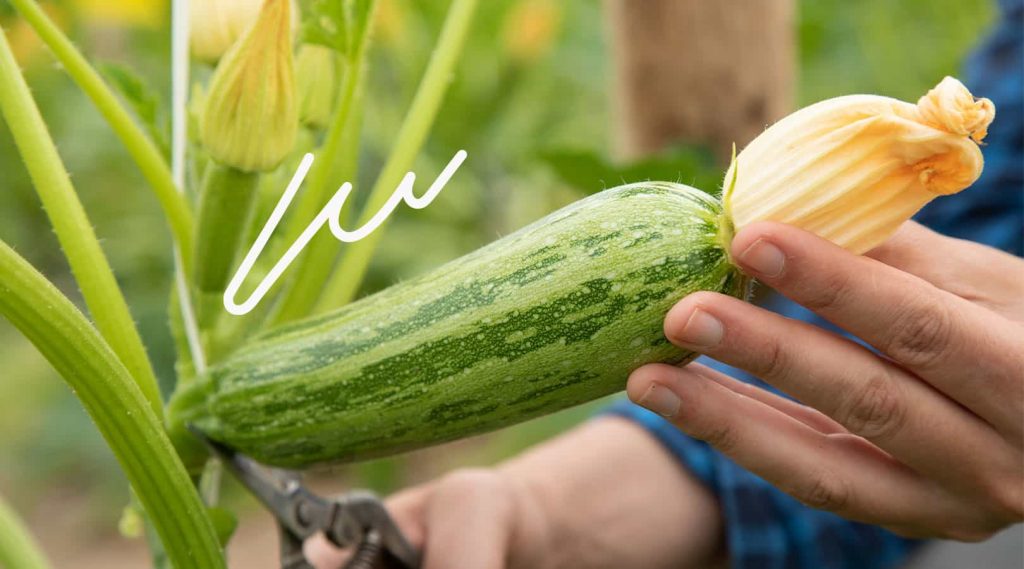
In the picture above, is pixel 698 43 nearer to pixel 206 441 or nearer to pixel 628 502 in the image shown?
pixel 628 502

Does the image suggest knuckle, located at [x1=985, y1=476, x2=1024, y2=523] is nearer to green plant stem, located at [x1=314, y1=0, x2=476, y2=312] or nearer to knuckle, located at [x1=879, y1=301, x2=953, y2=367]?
knuckle, located at [x1=879, y1=301, x2=953, y2=367]

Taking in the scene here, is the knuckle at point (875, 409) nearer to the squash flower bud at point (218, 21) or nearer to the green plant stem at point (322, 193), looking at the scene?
the green plant stem at point (322, 193)

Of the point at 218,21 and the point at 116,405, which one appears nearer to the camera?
the point at 116,405

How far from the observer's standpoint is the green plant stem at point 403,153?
36.0 inches

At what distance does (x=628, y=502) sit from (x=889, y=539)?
0.35 m

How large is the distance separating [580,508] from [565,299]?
0.56 m

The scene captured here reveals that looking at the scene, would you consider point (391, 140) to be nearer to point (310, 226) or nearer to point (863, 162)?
point (310, 226)

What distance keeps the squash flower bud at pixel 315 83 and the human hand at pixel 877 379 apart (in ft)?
1.14

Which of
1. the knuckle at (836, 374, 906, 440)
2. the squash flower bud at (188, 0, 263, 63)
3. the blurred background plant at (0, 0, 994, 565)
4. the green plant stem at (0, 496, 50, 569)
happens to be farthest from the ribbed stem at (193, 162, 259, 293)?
the blurred background plant at (0, 0, 994, 565)

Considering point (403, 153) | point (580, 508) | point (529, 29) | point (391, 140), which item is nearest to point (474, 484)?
point (580, 508)

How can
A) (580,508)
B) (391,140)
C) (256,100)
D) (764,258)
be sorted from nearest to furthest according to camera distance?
(764,258) → (256,100) → (580,508) → (391,140)

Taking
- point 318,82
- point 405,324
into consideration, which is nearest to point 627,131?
point 318,82

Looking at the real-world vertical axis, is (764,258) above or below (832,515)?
above

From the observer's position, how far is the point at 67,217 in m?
Answer: 0.78
